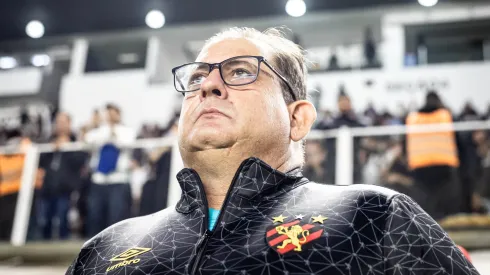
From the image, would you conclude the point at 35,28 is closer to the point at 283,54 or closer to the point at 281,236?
the point at 283,54

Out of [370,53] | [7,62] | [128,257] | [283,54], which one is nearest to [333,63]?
[370,53]

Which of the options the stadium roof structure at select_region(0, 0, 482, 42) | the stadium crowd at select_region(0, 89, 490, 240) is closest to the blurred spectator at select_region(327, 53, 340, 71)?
the stadium roof structure at select_region(0, 0, 482, 42)

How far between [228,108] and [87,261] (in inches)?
16.4

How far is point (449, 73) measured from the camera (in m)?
8.36

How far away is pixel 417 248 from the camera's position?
0.88 metres

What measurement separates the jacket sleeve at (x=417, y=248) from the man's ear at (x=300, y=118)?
345 mm

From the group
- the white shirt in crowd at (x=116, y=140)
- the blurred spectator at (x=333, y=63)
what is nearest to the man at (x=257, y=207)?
the white shirt in crowd at (x=116, y=140)

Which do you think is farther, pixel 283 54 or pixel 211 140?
pixel 283 54

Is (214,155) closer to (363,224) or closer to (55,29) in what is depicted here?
(363,224)

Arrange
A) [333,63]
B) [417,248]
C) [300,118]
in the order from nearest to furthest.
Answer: [417,248] → [300,118] → [333,63]

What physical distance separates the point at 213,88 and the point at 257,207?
0.26m

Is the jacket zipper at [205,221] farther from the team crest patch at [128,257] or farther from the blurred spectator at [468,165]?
the blurred spectator at [468,165]

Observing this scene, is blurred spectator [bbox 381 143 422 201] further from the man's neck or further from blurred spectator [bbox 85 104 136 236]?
the man's neck

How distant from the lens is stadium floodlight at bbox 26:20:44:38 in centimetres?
798
